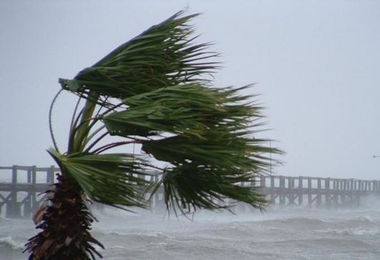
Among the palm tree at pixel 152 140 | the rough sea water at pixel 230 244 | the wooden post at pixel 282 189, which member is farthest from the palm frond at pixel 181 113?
the wooden post at pixel 282 189

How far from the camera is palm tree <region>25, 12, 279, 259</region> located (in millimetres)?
2998

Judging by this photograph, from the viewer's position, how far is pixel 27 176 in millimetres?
25859

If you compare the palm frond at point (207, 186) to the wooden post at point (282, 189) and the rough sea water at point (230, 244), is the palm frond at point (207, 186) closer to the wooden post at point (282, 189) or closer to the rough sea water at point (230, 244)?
the rough sea water at point (230, 244)

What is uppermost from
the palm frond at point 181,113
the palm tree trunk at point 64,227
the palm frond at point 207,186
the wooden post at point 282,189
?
the palm frond at point 181,113

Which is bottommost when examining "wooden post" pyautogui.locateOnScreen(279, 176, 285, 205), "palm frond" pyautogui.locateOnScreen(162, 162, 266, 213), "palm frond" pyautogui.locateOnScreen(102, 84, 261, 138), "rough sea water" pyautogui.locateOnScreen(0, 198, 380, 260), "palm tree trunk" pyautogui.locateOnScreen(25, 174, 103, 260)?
"rough sea water" pyautogui.locateOnScreen(0, 198, 380, 260)

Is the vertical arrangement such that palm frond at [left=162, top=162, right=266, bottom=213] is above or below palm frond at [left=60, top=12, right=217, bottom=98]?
below

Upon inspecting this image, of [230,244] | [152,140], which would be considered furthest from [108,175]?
[230,244]

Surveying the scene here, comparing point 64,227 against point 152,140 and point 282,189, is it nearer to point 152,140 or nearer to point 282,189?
point 152,140

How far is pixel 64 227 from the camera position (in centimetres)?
328

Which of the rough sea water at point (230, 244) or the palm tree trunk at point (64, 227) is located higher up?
the palm tree trunk at point (64, 227)

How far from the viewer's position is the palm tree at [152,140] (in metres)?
3.00

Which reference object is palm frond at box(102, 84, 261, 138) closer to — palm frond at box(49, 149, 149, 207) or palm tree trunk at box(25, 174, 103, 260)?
palm frond at box(49, 149, 149, 207)

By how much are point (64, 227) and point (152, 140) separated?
761 millimetres

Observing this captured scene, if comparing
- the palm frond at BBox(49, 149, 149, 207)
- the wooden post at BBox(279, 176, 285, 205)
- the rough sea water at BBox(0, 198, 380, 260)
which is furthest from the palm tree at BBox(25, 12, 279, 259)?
the wooden post at BBox(279, 176, 285, 205)
